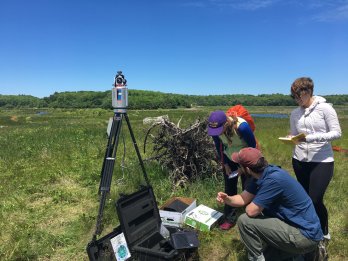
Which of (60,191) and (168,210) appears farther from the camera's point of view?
(60,191)

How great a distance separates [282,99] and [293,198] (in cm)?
14175

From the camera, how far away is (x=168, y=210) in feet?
14.8

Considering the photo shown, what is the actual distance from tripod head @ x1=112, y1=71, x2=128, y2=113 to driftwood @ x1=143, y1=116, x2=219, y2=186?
2.14m

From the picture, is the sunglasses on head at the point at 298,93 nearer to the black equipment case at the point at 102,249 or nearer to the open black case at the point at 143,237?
the open black case at the point at 143,237

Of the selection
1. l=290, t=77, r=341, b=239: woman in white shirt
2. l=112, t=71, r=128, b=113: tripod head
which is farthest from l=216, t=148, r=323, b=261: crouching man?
l=112, t=71, r=128, b=113: tripod head

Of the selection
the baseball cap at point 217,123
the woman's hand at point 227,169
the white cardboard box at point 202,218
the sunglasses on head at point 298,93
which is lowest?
Answer: the white cardboard box at point 202,218

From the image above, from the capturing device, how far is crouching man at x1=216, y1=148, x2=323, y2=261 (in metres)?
2.97

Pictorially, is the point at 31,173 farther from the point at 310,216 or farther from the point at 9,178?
the point at 310,216

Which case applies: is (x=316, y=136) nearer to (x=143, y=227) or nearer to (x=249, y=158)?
(x=249, y=158)

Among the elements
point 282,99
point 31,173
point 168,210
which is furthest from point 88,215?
point 282,99

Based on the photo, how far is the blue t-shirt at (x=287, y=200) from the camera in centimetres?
297

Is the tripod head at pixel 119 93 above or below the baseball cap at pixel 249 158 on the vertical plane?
above

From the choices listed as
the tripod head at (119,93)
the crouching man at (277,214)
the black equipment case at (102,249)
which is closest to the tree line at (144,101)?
the tripod head at (119,93)

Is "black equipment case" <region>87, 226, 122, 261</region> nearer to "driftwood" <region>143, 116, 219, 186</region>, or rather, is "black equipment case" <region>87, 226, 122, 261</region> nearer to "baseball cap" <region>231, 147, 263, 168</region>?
"baseball cap" <region>231, 147, 263, 168</region>
